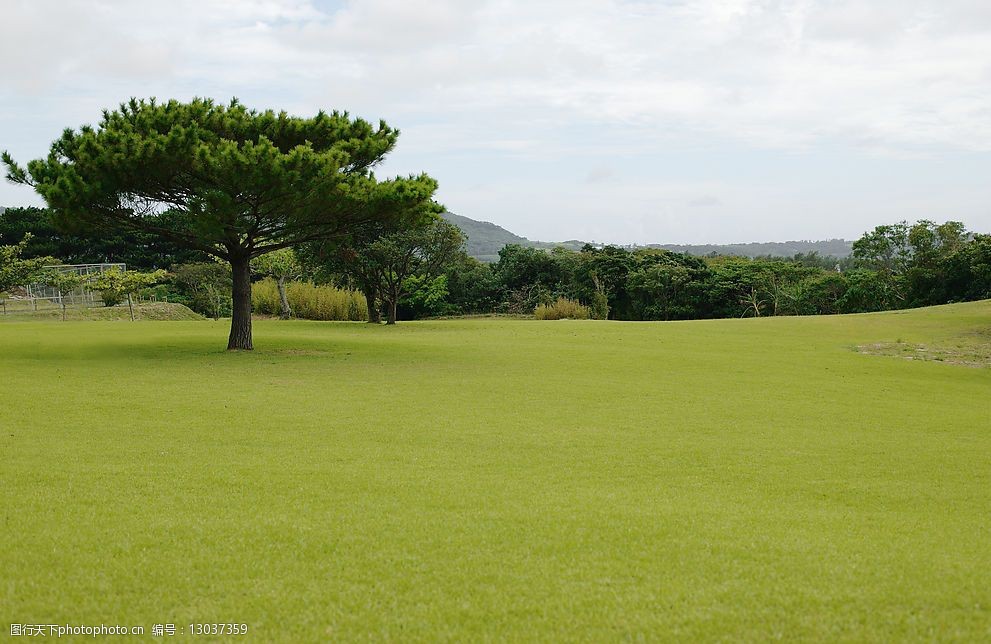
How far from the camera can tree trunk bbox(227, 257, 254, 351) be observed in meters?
18.4

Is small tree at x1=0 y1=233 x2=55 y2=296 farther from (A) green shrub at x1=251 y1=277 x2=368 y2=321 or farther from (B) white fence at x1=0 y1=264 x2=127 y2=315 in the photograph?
(A) green shrub at x1=251 y1=277 x2=368 y2=321

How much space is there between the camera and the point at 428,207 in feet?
59.5

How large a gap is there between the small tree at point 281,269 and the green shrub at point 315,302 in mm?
498

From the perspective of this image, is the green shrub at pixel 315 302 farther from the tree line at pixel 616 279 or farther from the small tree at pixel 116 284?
the small tree at pixel 116 284

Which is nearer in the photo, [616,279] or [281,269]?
[281,269]

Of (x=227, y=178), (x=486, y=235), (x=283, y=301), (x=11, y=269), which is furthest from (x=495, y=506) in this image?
(x=486, y=235)

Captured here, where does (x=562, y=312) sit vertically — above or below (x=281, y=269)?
below

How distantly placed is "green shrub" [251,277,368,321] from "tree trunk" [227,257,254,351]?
1722cm

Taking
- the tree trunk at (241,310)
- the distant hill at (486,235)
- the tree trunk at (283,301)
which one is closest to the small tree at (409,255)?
the tree trunk at (283,301)

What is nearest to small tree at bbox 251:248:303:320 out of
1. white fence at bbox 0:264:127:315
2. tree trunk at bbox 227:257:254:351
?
white fence at bbox 0:264:127:315

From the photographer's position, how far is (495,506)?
581 centimetres

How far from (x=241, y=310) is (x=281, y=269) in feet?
57.6

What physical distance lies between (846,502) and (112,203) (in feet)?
51.2

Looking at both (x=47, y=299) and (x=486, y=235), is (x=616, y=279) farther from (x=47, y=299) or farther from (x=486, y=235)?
(x=486, y=235)
